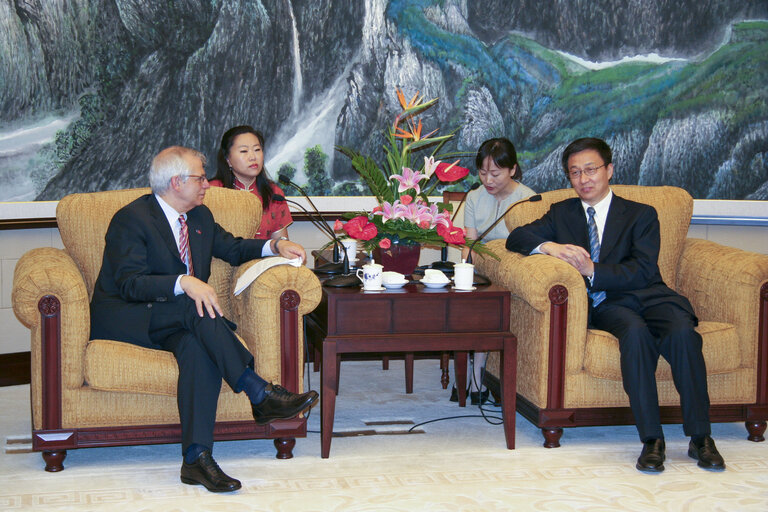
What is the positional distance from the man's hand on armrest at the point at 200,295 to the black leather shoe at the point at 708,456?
6.27ft

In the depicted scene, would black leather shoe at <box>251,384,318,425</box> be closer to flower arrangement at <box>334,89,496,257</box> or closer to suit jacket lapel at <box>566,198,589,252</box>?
flower arrangement at <box>334,89,496,257</box>

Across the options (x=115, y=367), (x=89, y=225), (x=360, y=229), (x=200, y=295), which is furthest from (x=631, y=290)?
(x=89, y=225)

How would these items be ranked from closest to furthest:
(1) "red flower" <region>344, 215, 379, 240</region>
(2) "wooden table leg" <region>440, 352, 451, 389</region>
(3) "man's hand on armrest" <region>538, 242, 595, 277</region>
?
(1) "red flower" <region>344, 215, 379, 240</region>
(3) "man's hand on armrest" <region>538, 242, 595, 277</region>
(2) "wooden table leg" <region>440, 352, 451, 389</region>

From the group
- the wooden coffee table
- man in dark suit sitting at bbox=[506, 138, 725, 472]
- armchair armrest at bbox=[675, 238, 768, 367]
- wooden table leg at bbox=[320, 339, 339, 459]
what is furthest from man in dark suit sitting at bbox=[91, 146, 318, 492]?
armchair armrest at bbox=[675, 238, 768, 367]

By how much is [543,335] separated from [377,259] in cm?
78

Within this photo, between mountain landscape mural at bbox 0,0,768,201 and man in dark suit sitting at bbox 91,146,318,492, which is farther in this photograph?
mountain landscape mural at bbox 0,0,768,201

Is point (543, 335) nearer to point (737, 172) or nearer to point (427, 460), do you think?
point (427, 460)

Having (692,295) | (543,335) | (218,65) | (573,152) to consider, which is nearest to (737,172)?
(692,295)

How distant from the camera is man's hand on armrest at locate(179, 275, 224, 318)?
3150mm

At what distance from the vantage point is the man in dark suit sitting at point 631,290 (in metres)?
3.37

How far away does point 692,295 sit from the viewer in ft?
13.1

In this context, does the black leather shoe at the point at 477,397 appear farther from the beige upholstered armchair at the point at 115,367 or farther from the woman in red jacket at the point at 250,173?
the woman in red jacket at the point at 250,173

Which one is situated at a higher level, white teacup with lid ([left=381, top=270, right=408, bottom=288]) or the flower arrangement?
the flower arrangement

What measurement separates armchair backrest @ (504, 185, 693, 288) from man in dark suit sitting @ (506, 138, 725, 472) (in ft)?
0.72
